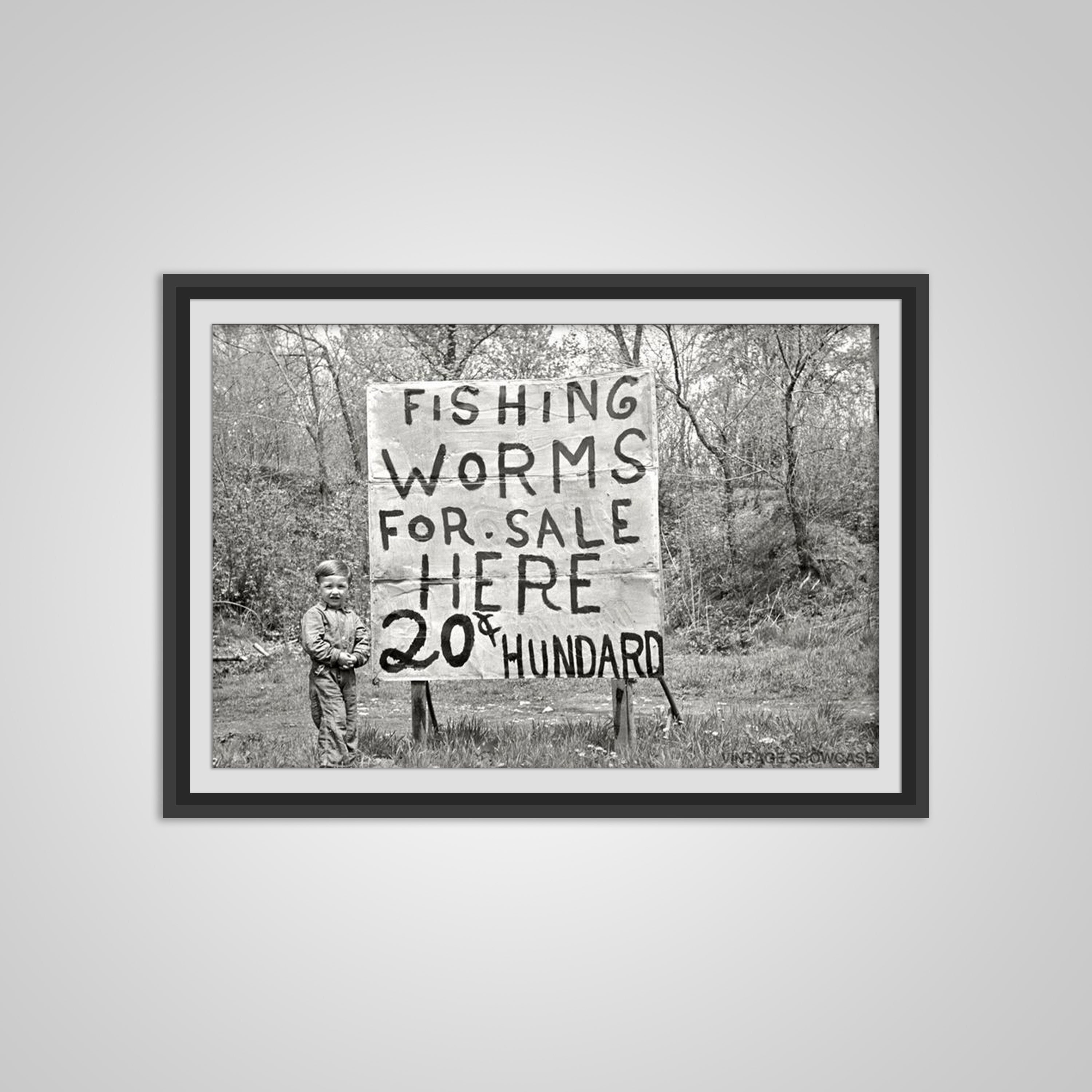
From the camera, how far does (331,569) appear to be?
8.66ft

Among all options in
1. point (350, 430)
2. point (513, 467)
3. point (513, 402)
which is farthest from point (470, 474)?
point (350, 430)

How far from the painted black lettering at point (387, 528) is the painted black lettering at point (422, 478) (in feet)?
0.13

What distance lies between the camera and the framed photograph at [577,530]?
2.62 m

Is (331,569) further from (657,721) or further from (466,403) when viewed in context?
(657,721)

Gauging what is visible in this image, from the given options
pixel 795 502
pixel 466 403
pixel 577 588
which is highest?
pixel 466 403

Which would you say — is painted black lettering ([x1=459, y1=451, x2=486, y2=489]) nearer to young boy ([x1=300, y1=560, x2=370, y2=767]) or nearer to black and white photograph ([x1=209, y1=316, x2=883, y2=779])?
black and white photograph ([x1=209, y1=316, x2=883, y2=779])

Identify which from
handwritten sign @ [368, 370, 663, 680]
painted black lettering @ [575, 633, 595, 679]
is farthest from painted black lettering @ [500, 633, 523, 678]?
painted black lettering @ [575, 633, 595, 679]

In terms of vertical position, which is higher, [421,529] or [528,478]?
[528,478]

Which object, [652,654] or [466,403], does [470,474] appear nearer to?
[466,403]
